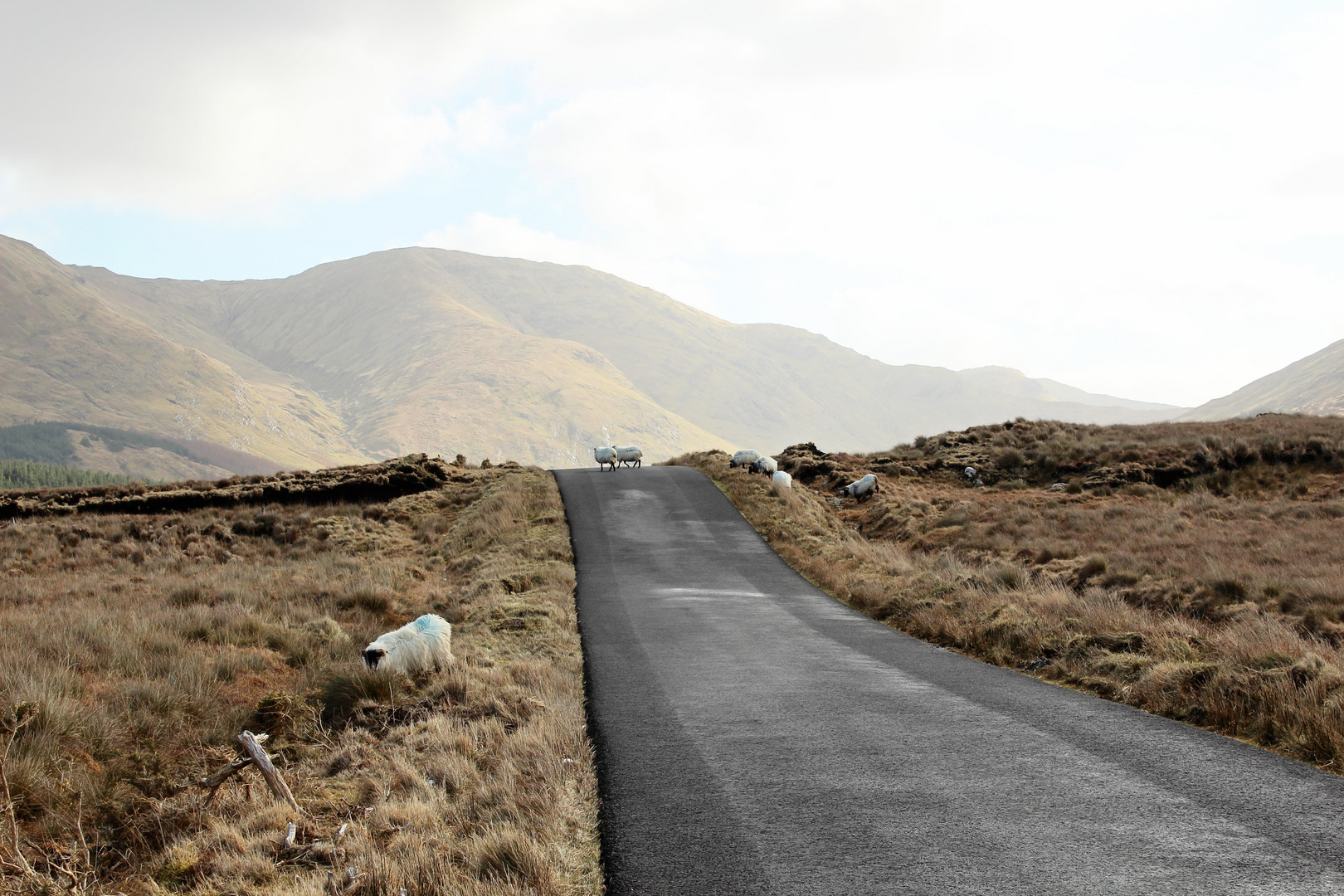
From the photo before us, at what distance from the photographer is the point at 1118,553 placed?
629 inches

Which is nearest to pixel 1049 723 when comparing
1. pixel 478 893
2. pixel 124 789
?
pixel 478 893

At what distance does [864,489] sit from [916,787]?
2375 centimetres

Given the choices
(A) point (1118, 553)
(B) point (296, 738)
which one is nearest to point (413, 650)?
(B) point (296, 738)

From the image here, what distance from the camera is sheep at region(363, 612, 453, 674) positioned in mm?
9375

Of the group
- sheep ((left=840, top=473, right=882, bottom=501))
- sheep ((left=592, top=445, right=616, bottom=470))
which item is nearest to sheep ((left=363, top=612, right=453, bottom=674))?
sheep ((left=840, top=473, right=882, bottom=501))

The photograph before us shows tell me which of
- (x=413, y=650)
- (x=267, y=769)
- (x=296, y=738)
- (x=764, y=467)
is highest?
(x=764, y=467)

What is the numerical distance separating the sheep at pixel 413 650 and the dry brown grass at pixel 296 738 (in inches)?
11.0

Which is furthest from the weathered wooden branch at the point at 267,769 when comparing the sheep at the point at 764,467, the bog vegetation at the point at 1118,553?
the sheep at the point at 764,467

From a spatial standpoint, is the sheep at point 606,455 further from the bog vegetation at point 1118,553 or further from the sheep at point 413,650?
the sheep at point 413,650

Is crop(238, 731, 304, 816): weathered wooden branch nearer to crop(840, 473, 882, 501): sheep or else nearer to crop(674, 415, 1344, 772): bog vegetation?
crop(674, 415, 1344, 772): bog vegetation

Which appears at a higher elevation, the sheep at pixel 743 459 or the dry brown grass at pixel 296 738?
the sheep at pixel 743 459

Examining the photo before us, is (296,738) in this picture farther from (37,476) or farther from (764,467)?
(37,476)

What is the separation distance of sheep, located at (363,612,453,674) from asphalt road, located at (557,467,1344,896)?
6.57ft

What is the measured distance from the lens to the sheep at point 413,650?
938 cm
